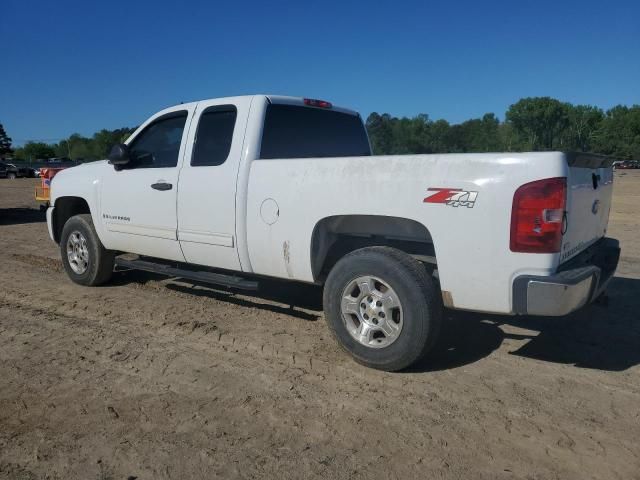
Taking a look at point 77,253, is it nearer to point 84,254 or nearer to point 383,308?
point 84,254

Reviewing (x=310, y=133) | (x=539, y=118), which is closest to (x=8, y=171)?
(x=310, y=133)

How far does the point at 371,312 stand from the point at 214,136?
231 centimetres

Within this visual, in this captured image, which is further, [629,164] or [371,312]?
[629,164]

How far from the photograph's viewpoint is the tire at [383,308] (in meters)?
3.77

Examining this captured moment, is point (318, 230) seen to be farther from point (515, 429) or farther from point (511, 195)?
point (515, 429)

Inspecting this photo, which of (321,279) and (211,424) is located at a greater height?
(321,279)

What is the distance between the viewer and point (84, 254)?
650 cm

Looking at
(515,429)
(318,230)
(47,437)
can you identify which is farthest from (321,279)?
(47,437)

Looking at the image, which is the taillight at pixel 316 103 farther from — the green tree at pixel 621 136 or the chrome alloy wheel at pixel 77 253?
the green tree at pixel 621 136

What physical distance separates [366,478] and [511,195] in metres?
1.84

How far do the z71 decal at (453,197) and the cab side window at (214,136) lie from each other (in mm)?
2073

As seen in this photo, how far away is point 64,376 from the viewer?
12.9 ft

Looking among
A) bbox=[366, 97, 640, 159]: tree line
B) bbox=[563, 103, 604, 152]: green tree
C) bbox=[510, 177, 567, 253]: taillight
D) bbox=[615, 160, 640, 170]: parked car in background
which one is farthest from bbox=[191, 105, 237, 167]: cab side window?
bbox=[615, 160, 640, 170]: parked car in background

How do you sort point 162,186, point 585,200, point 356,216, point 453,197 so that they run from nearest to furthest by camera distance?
point 453,197, point 585,200, point 356,216, point 162,186
